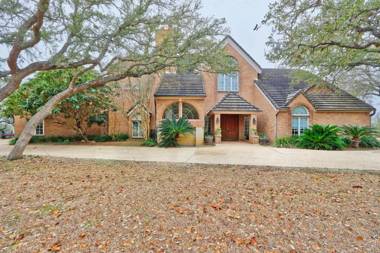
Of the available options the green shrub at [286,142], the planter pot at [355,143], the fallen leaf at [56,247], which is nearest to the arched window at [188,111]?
the green shrub at [286,142]

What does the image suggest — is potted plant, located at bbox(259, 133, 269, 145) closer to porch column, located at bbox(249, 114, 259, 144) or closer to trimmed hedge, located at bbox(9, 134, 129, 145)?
porch column, located at bbox(249, 114, 259, 144)

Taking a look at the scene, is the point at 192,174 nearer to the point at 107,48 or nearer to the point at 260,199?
the point at 260,199

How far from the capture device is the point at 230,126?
66.8ft

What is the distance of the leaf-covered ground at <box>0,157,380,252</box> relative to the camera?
2.99 m

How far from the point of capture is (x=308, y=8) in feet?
20.8

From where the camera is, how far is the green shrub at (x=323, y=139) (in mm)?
13453

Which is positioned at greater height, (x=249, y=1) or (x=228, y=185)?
(x=249, y=1)

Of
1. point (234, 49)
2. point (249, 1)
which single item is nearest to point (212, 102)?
point (234, 49)

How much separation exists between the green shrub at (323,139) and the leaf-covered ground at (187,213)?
7.50 metres

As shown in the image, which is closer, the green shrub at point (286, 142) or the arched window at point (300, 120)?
the green shrub at point (286, 142)

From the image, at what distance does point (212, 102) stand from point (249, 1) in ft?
44.2

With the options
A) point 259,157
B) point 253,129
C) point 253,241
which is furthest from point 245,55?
point 253,241

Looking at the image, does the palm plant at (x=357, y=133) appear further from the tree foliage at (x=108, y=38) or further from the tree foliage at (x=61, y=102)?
the tree foliage at (x=61, y=102)

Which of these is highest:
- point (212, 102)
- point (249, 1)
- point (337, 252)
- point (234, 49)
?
point (234, 49)
